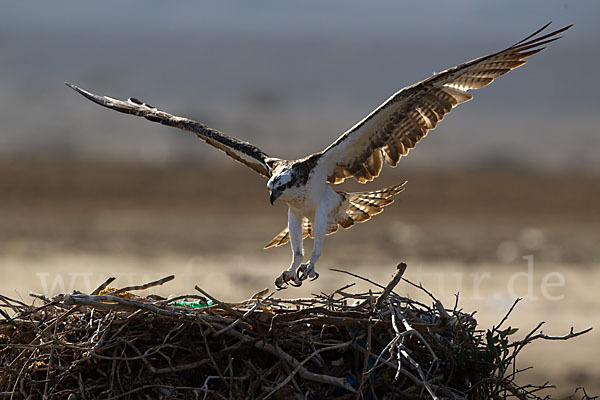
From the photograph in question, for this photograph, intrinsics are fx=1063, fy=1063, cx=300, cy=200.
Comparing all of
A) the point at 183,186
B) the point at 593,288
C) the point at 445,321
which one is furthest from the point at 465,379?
the point at 183,186

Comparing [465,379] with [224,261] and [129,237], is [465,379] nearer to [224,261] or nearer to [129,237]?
[224,261]

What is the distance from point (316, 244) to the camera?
6875mm

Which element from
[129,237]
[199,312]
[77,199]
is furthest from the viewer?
[77,199]

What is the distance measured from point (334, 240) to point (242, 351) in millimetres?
11612

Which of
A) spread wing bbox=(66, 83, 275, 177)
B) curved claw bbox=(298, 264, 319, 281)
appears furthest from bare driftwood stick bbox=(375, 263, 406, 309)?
spread wing bbox=(66, 83, 275, 177)

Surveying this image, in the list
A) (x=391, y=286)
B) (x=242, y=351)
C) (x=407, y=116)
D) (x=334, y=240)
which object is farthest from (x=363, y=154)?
(x=334, y=240)

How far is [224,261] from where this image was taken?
15.7 meters

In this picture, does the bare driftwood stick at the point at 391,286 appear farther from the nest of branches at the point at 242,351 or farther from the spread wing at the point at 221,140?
the spread wing at the point at 221,140

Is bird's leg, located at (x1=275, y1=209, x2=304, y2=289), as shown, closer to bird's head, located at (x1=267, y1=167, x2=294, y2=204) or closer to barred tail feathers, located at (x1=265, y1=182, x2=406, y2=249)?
barred tail feathers, located at (x1=265, y1=182, x2=406, y2=249)

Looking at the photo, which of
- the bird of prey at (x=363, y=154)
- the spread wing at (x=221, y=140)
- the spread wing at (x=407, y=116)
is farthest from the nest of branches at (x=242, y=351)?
the spread wing at (x=221, y=140)

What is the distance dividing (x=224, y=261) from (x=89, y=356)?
1022cm

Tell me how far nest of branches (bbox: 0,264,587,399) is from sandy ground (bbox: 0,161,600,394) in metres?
5.87

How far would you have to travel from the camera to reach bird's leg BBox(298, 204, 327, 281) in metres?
6.74

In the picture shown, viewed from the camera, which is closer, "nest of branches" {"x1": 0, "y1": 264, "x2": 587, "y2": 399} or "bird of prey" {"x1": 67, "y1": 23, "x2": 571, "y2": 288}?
"nest of branches" {"x1": 0, "y1": 264, "x2": 587, "y2": 399}
